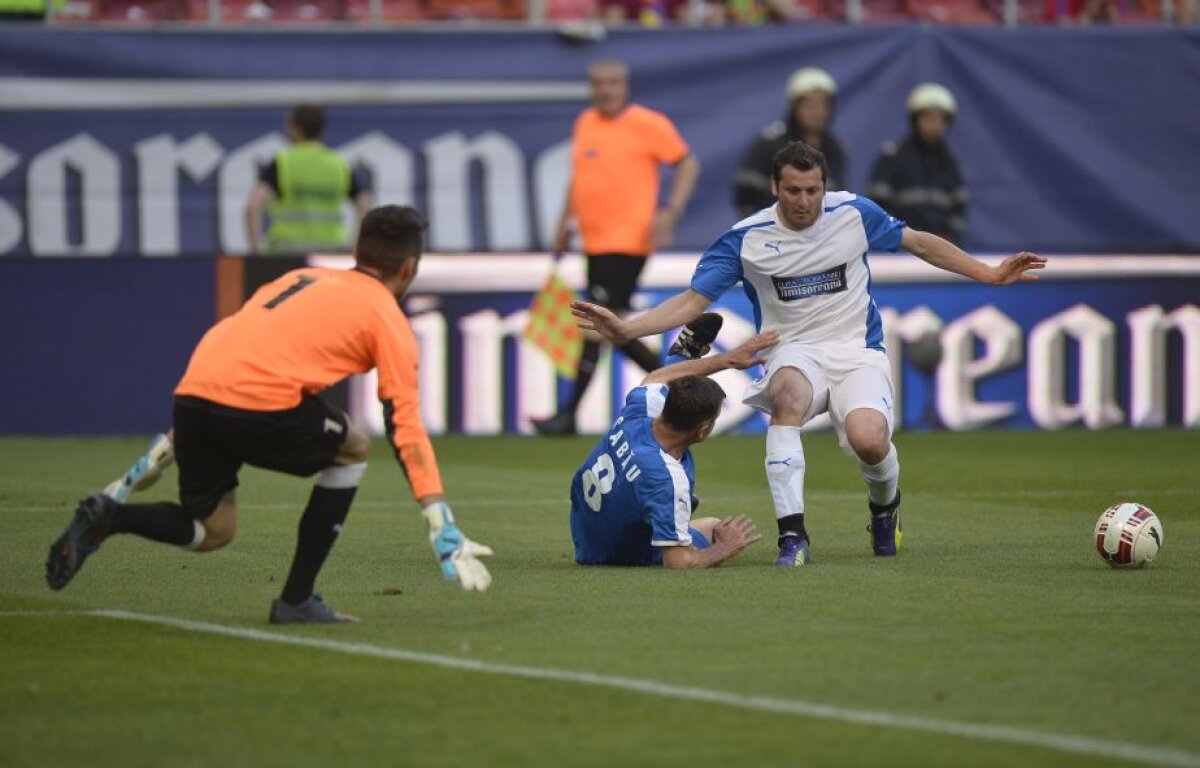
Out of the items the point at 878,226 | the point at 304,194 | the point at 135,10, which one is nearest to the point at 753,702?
the point at 878,226

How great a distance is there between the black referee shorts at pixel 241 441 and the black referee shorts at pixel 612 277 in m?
9.45

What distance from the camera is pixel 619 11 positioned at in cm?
2123

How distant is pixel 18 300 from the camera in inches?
681

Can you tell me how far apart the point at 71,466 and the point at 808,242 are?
6585 millimetres

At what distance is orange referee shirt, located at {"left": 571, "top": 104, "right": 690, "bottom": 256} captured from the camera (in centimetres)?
1697

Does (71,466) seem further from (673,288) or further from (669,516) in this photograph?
(669,516)

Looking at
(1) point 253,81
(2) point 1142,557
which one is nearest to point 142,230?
(1) point 253,81

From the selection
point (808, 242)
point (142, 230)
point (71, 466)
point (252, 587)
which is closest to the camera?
point (252, 587)

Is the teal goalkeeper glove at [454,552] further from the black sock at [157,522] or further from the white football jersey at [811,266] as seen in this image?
the white football jersey at [811,266]

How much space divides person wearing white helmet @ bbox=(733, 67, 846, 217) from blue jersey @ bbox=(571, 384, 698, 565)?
7622 mm

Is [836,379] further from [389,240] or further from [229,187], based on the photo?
[229,187]

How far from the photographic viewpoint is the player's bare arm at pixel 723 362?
937 centimetres

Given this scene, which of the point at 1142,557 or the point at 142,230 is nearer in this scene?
the point at 1142,557

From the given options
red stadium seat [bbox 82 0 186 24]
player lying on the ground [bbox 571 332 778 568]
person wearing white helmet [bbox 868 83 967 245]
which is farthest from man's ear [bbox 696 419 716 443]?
red stadium seat [bbox 82 0 186 24]
